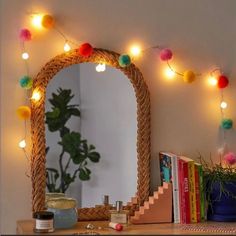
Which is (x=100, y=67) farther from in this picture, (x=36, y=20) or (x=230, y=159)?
(x=230, y=159)

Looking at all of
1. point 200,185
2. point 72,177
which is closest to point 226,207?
point 200,185

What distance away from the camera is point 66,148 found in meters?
1.67

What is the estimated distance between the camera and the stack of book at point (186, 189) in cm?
165

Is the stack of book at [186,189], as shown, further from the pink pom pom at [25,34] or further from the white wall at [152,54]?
the pink pom pom at [25,34]

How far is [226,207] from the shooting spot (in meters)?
1.70

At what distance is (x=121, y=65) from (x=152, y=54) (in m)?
0.15

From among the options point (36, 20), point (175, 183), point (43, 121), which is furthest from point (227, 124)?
point (36, 20)

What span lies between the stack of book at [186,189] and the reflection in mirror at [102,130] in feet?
0.50

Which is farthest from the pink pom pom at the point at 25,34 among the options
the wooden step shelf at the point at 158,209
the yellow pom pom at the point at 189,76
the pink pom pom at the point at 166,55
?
the wooden step shelf at the point at 158,209

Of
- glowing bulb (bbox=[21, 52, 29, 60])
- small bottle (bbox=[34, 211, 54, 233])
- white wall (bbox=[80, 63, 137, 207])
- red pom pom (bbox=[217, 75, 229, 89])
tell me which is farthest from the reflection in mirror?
red pom pom (bbox=[217, 75, 229, 89])

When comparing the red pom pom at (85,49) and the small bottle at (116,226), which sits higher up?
the red pom pom at (85,49)

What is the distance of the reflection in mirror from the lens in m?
1.67

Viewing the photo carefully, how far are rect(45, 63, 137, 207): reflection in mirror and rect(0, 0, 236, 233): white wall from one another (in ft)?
0.29

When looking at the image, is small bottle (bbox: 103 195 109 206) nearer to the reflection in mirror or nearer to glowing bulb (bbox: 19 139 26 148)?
the reflection in mirror
